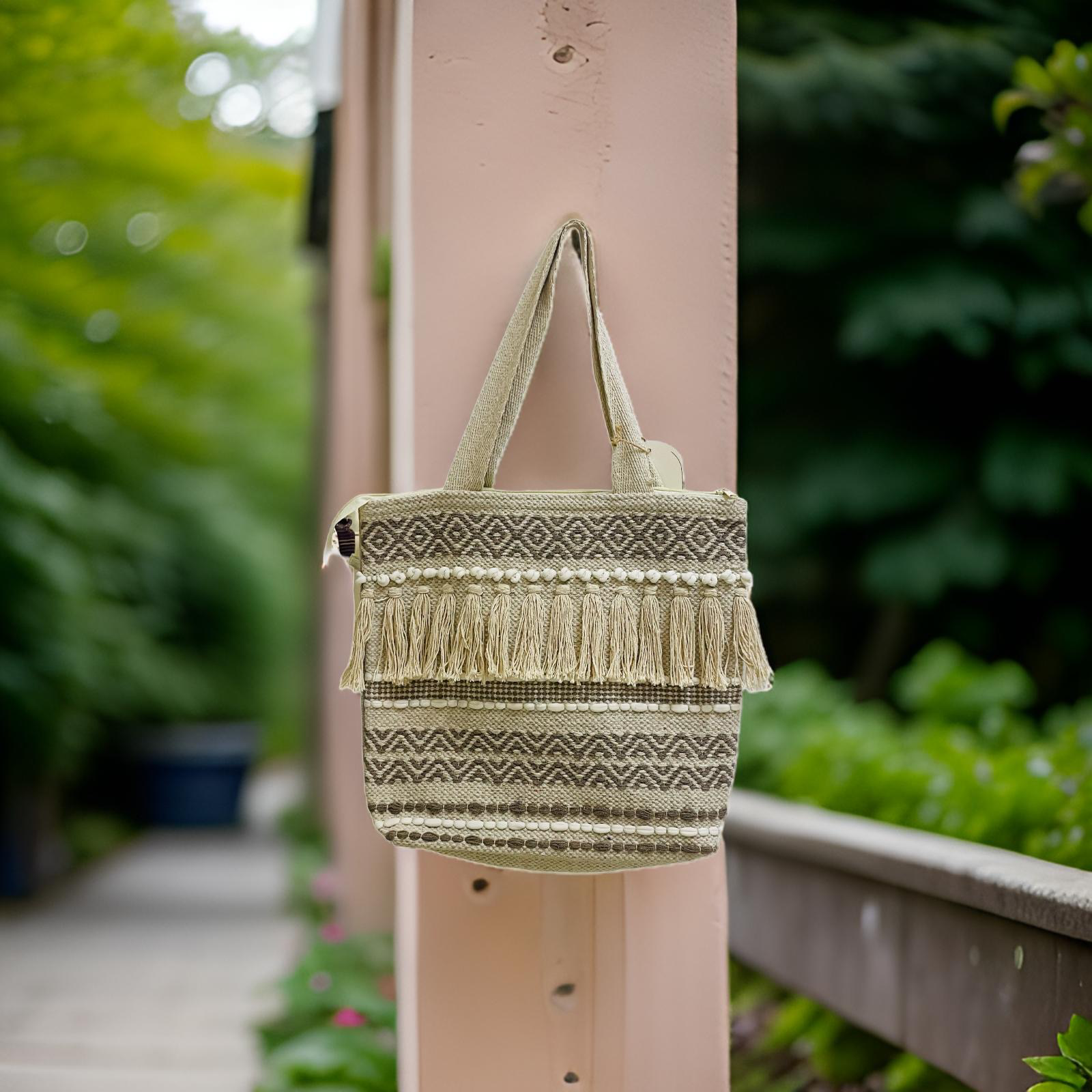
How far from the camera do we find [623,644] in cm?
114

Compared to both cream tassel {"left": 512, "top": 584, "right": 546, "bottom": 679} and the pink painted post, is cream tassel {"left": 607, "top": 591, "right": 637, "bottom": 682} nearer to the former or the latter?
cream tassel {"left": 512, "top": 584, "right": 546, "bottom": 679}

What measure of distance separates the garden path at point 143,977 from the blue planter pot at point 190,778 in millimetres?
1082

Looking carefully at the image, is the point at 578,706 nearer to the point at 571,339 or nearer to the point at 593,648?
the point at 593,648

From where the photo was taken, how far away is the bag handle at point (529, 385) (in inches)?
47.0

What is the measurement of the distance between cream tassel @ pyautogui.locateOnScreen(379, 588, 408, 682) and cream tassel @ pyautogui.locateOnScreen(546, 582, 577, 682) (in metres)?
0.16

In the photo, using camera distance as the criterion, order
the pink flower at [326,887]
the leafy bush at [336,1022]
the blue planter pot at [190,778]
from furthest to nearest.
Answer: the blue planter pot at [190,778] → the pink flower at [326,887] → the leafy bush at [336,1022]

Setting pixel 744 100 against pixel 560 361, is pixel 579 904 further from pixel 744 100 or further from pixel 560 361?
pixel 744 100

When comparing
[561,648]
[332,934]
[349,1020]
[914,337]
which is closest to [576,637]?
[561,648]

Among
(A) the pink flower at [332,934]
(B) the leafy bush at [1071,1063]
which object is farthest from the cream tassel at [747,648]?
(A) the pink flower at [332,934]

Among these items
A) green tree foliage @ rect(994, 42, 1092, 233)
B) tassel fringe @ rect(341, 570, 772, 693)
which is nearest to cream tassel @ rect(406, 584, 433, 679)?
tassel fringe @ rect(341, 570, 772, 693)

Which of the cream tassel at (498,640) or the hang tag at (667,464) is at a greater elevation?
the hang tag at (667,464)

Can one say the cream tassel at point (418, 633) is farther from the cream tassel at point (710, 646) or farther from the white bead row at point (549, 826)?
the cream tassel at point (710, 646)

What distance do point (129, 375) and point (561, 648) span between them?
4.56 m

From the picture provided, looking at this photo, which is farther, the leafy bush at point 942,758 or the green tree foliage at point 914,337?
the green tree foliage at point 914,337
